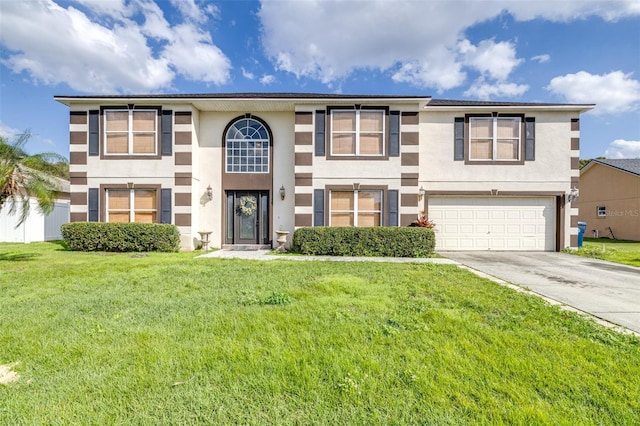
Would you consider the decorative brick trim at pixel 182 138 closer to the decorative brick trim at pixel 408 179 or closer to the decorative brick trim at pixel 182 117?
the decorative brick trim at pixel 182 117

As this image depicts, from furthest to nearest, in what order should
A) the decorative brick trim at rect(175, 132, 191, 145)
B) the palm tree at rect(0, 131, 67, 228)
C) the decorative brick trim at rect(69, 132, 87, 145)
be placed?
1. the decorative brick trim at rect(175, 132, 191, 145)
2. the decorative brick trim at rect(69, 132, 87, 145)
3. the palm tree at rect(0, 131, 67, 228)

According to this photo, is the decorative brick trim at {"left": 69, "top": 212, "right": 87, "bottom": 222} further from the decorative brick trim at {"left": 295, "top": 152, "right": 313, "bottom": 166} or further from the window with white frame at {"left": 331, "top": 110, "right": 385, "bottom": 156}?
the window with white frame at {"left": 331, "top": 110, "right": 385, "bottom": 156}

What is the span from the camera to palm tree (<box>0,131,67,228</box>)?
694cm

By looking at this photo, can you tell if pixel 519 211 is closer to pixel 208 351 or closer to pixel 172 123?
pixel 208 351

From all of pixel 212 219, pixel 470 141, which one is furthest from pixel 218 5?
pixel 470 141

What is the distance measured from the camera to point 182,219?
10852 mm

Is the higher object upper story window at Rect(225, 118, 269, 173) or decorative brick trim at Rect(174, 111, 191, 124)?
decorative brick trim at Rect(174, 111, 191, 124)

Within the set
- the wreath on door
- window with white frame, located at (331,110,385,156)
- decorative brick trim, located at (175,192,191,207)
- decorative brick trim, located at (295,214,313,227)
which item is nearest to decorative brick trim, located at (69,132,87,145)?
decorative brick trim, located at (175,192,191,207)

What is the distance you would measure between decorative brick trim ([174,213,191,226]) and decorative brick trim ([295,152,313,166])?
460cm

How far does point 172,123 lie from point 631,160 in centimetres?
2697

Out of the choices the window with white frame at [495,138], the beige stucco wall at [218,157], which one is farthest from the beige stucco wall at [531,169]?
the beige stucco wall at [218,157]

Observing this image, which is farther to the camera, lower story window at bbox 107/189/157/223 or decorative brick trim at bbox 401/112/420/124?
lower story window at bbox 107/189/157/223

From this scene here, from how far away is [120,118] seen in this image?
10.8 metres

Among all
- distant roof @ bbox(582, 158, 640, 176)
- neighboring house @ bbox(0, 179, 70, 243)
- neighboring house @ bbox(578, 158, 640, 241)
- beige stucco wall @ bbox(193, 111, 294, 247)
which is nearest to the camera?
beige stucco wall @ bbox(193, 111, 294, 247)
